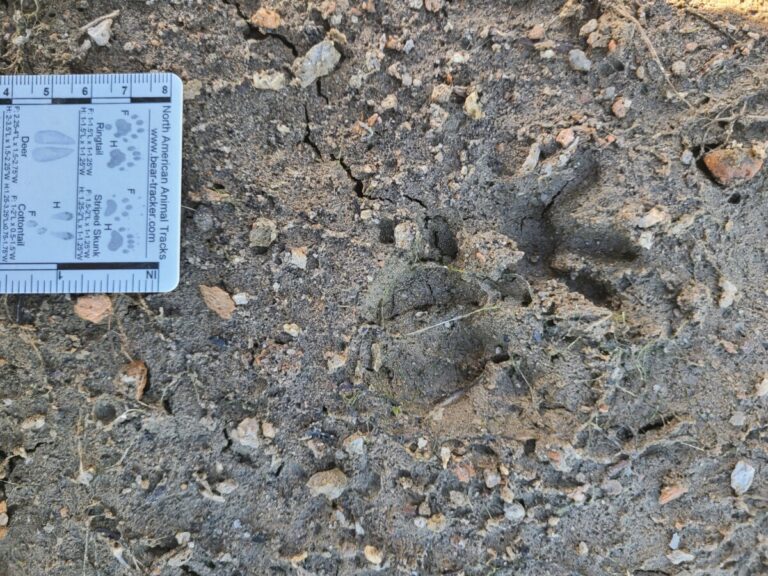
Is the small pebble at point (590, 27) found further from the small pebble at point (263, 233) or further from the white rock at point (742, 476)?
the white rock at point (742, 476)

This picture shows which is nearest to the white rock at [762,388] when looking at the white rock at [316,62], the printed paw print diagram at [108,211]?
the white rock at [316,62]

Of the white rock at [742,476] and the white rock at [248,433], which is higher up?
the white rock at [742,476]

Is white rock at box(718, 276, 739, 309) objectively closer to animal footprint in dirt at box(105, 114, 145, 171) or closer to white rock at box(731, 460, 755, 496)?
white rock at box(731, 460, 755, 496)

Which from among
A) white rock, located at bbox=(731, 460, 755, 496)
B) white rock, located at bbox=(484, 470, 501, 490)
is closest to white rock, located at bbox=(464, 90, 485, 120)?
white rock, located at bbox=(484, 470, 501, 490)

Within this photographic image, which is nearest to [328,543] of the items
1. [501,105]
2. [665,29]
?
[501,105]

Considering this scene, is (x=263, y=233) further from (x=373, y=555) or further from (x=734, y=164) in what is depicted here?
(x=734, y=164)

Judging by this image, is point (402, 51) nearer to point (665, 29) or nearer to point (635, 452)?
point (665, 29)

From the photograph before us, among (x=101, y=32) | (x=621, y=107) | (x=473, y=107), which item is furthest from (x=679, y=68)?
(x=101, y=32)
